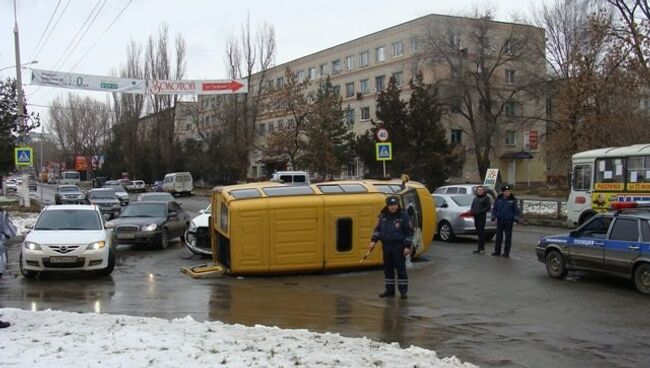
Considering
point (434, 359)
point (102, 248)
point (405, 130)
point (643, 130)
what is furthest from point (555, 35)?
point (434, 359)

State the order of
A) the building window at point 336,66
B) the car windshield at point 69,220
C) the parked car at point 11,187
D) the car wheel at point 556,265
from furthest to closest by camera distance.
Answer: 1. the building window at point 336,66
2. the parked car at point 11,187
3. the car windshield at point 69,220
4. the car wheel at point 556,265

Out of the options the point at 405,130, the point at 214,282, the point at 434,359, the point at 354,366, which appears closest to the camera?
the point at 354,366

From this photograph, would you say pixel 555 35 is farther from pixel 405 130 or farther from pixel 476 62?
pixel 405 130

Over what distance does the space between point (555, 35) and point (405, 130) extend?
14.1 metres

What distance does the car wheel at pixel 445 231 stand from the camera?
1970 centimetres

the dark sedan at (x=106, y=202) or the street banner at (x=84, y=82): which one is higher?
the street banner at (x=84, y=82)

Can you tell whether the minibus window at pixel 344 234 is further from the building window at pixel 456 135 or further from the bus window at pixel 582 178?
the building window at pixel 456 135

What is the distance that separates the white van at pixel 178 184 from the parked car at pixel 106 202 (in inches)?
956

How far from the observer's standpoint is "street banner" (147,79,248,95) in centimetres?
3331

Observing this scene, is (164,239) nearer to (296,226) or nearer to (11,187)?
(296,226)

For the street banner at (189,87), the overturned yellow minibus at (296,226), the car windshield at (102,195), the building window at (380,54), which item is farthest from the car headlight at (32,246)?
the building window at (380,54)

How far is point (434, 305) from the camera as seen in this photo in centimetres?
996

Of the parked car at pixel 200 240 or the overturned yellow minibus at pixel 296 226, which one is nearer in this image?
the overturned yellow minibus at pixel 296 226

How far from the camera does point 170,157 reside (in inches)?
2773
